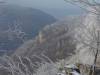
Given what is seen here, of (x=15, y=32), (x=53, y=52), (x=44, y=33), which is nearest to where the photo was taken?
(x=15, y=32)

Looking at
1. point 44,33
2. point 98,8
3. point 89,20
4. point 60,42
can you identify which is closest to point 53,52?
point 60,42

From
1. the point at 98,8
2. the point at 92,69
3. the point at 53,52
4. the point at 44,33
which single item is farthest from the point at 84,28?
the point at 44,33

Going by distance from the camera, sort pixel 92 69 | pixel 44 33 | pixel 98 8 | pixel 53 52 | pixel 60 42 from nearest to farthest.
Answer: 1. pixel 98 8
2. pixel 92 69
3. pixel 53 52
4. pixel 60 42
5. pixel 44 33

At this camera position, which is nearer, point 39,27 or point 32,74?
point 32,74

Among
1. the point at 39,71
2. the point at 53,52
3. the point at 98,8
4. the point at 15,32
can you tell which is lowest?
the point at 53,52

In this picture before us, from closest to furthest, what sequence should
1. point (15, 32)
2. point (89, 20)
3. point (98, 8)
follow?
point (98, 8), point (15, 32), point (89, 20)

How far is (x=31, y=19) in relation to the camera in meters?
14.7

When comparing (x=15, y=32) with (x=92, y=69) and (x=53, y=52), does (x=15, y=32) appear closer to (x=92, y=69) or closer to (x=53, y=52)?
(x=92, y=69)

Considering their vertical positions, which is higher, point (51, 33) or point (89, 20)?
point (89, 20)

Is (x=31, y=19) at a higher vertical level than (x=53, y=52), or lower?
higher

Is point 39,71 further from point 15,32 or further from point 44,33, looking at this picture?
point 44,33

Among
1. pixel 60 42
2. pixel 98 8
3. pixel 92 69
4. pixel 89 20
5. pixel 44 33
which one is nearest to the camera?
pixel 98 8

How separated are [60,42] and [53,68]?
30.3ft

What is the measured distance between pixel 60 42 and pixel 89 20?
311 inches
